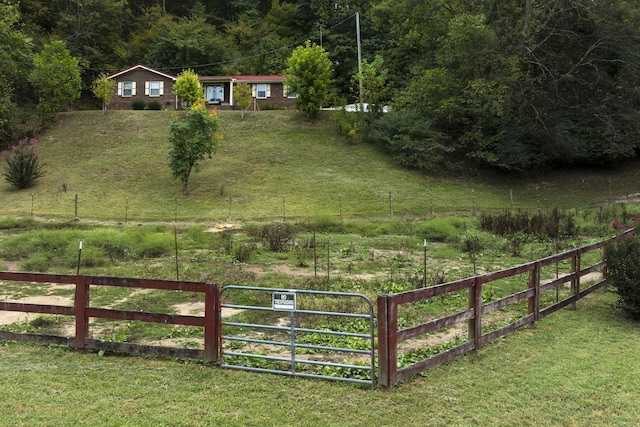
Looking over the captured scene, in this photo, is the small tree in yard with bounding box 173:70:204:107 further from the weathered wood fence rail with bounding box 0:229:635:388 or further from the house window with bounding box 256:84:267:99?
the weathered wood fence rail with bounding box 0:229:635:388

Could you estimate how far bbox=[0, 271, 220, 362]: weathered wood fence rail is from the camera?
18.6ft

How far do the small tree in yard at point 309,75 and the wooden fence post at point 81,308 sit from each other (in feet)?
107

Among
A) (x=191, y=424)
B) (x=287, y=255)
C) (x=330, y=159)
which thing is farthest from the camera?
(x=330, y=159)

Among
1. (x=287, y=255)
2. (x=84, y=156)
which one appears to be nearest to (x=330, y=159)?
(x=84, y=156)

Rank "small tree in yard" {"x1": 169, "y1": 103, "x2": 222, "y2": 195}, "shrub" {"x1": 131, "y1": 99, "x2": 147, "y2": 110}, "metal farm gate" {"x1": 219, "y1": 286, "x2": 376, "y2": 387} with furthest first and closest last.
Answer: "shrub" {"x1": 131, "y1": 99, "x2": 147, "y2": 110}
"small tree in yard" {"x1": 169, "y1": 103, "x2": 222, "y2": 195}
"metal farm gate" {"x1": 219, "y1": 286, "x2": 376, "y2": 387}

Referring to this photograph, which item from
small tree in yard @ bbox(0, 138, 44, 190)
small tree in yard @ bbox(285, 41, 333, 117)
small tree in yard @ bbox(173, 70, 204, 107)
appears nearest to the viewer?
small tree in yard @ bbox(0, 138, 44, 190)

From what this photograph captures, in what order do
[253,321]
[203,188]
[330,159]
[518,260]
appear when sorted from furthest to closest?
[330,159], [203,188], [518,260], [253,321]

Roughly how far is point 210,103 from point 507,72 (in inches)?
1066

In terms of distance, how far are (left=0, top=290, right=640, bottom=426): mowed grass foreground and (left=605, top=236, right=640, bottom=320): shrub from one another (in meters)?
1.50

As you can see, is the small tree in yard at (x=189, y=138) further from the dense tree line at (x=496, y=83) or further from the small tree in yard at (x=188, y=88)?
the dense tree line at (x=496, y=83)

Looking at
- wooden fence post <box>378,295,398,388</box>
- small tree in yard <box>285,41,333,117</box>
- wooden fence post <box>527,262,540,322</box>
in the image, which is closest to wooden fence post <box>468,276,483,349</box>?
wooden fence post <box>378,295,398,388</box>

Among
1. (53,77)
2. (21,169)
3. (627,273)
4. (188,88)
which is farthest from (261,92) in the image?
(627,273)

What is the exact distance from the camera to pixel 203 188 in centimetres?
2858

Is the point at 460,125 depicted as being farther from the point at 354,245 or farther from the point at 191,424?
the point at 191,424
